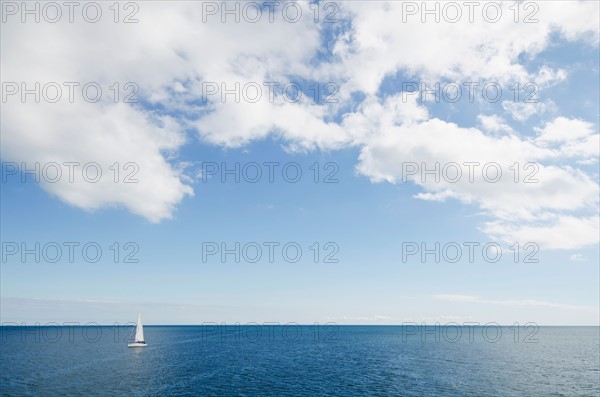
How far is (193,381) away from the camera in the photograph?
77.5 meters

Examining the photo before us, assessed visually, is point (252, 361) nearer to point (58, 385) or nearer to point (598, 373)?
point (58, 385)

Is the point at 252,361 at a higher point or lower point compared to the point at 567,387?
lower

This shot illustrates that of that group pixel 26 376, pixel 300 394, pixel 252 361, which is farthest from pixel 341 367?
pixel 26 376

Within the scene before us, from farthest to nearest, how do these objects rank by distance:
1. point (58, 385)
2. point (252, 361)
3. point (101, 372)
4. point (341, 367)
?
point (252, 361), point (341, 367), point (101, 372), point (58, 385)

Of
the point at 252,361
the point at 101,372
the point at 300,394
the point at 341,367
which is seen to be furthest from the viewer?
the point at 252,361

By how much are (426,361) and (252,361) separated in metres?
54.6

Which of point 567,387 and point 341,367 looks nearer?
point 567,387

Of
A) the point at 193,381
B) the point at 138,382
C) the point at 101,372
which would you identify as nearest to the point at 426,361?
the point at 193,381

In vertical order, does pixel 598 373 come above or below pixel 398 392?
below

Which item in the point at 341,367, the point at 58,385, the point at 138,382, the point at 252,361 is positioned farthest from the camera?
the point at 252,361

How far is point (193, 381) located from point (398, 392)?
140 ft

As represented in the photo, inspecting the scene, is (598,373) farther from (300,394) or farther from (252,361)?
(252,361)

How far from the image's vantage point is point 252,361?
112 m

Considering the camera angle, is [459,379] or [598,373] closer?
[459,379]
